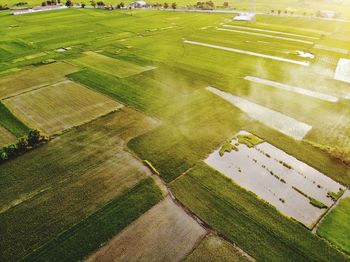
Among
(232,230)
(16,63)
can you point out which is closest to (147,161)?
(232,230)

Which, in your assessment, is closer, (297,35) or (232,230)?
(232,230)

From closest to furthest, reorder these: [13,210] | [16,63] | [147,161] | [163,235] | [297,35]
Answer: [163,235] → [13,210] → [147,161] → [16,63] → [297,35]

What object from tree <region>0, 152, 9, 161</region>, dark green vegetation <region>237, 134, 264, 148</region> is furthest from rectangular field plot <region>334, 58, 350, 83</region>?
tree <region>0, 152, 9, 161</region>

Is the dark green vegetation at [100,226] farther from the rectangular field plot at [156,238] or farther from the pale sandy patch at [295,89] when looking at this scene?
the pale sandy patch at [295,89]

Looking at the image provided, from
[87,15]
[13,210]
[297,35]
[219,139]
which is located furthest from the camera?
[87,15]

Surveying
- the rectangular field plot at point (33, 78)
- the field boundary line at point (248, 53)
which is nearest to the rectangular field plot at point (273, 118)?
the field boundary line at point (248, 53)

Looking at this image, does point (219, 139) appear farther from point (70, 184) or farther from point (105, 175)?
point (70, 184)
